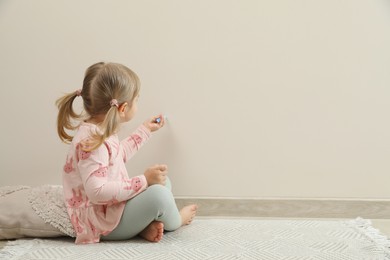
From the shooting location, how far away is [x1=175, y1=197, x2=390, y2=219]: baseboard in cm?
167

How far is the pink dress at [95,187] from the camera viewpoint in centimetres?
131

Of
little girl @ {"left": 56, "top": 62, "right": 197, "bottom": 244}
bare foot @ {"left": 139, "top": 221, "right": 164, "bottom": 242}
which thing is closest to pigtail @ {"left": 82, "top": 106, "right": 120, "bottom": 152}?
little girl @ {"left": 56, "top": 62, "right": 197, "bottom": 244}

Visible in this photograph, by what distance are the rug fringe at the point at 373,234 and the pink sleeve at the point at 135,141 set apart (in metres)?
0.67

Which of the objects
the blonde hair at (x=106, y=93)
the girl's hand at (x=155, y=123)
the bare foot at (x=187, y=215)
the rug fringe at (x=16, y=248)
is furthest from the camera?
the girl's hand at (x=155, y=123)

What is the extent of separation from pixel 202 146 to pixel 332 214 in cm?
48

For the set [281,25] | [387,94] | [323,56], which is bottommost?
[387,94]

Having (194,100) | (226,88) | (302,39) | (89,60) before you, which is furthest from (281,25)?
(89,60)

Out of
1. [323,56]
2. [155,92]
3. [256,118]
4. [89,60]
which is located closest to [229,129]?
[256,118]

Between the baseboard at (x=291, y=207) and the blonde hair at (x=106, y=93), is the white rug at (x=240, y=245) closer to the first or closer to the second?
the baseboard at (x=291, y=207)

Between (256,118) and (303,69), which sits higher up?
(303,69)

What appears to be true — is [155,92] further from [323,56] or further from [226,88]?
[323,56]

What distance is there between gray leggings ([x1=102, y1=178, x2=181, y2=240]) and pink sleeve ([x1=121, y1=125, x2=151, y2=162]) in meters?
0.25

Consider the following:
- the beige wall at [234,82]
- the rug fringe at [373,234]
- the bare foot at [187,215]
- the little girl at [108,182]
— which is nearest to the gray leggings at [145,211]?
the little girl at [108,182]

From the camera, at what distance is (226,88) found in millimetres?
1665
